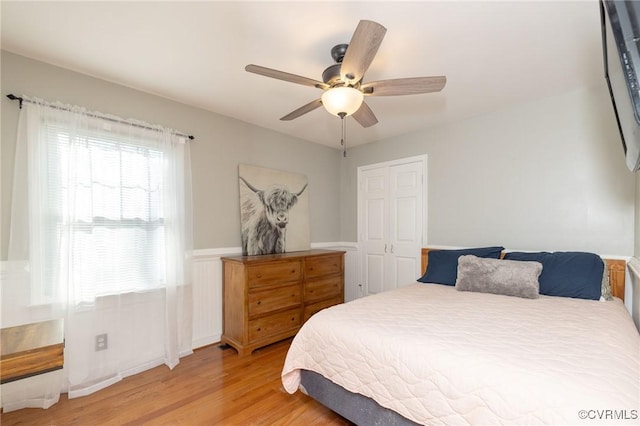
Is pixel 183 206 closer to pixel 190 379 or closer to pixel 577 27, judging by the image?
pixel 190 379

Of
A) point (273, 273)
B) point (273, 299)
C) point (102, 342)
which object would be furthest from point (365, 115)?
point (102, 342)

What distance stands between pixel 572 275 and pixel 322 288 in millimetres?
2264

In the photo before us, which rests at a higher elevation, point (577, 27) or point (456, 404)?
point (577, 27)

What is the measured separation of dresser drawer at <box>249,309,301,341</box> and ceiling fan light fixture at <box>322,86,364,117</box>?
207 centimetres

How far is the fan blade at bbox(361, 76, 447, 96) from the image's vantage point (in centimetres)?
172

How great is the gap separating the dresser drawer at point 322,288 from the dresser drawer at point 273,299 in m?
0.13

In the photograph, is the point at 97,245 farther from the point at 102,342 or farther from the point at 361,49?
the point at 361,49

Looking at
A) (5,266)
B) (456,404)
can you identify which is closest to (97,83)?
(5,266)

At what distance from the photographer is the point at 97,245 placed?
221 centimetres

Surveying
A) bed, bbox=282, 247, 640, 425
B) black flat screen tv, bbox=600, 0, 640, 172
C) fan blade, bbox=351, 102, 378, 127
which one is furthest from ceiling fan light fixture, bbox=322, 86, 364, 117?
bed, bbox=282, 247, 640, 425

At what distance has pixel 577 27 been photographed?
168 centimetres

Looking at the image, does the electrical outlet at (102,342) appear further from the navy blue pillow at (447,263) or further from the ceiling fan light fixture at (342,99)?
the navy blue pillow at (447,263)

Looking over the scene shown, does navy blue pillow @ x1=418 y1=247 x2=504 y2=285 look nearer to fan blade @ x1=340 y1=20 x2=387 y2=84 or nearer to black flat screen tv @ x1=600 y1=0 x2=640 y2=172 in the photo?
black flat screen tv @ x1=600 y1=0 x2=640 y2=172

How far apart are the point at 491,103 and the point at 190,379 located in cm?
360
